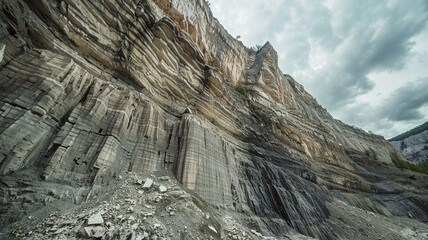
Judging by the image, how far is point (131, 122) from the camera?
924 centimetres

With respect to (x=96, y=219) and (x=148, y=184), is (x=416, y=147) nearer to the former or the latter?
(x=148, y=184)

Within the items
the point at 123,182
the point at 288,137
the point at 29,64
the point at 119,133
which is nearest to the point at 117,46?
the point at 29,64

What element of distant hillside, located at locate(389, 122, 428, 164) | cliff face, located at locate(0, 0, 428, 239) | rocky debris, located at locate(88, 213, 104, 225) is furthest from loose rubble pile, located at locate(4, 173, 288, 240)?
distant hillside, located at locate(389, 122, 428, 164)

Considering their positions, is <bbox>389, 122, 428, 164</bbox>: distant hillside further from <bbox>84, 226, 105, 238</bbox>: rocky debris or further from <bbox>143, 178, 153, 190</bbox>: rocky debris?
<bbox>84, 226, 105, 238</bbox>: rocky debris

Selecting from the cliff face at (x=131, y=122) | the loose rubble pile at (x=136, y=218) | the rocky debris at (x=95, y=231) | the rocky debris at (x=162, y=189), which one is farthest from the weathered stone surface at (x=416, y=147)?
the rocky debris at (x=95, y=231)

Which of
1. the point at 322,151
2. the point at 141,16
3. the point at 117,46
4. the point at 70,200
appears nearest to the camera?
the point at 70,200

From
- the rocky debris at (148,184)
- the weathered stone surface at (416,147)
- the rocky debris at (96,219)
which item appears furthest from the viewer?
the weathered stone surface at (416,147)

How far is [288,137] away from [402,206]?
18493 millimetres

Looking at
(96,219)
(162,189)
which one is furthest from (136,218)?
(162,189)

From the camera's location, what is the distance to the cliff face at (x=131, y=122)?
18.6 ft

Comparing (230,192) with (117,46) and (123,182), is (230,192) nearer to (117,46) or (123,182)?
(123,182)

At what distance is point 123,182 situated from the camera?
7.03 m

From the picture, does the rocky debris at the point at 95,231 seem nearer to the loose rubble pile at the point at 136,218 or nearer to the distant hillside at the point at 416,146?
the loose rubble pile at the point at 136,218

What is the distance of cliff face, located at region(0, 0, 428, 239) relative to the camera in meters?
5.68
